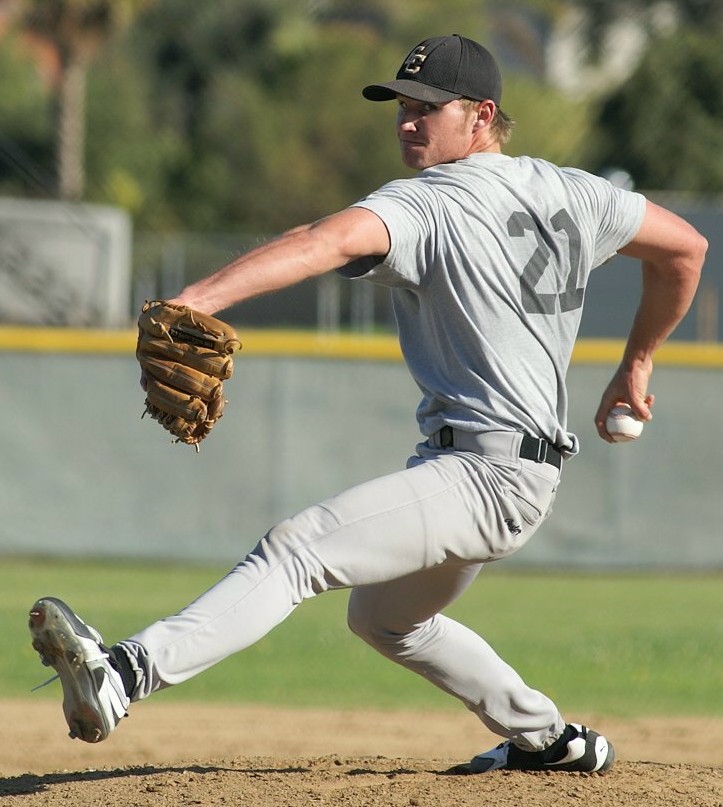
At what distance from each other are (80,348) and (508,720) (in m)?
7.00

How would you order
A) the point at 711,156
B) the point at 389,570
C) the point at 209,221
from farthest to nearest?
the point at 209,221, the point at 711,156, the point at 389,570

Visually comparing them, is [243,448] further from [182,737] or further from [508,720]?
[508,720]

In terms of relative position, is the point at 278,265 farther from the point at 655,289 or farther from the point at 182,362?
the point at 655,289

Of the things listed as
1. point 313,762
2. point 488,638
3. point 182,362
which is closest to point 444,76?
point 182,362

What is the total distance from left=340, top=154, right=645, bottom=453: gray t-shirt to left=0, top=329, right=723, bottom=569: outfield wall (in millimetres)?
6795

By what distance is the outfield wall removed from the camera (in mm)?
10312

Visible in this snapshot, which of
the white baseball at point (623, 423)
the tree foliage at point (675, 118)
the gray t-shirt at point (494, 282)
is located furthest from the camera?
the tree foliage at point (675, 118)

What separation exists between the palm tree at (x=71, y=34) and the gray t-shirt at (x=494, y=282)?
71.9 ft

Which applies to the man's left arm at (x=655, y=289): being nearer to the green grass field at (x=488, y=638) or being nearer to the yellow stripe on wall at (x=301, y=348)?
the green grass field at (x=488, y=638)

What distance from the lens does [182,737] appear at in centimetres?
571

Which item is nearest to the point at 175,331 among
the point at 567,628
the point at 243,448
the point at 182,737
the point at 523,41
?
the point at 182,737

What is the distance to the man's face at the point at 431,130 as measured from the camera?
3473 millimetres

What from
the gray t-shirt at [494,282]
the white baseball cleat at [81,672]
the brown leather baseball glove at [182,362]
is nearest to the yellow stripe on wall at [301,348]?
the gray t-shirt at [494,282]

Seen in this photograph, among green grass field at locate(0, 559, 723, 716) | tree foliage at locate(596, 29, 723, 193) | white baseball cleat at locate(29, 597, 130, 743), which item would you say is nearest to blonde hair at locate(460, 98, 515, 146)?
white baseball cleat at locate(29, 597, 130, 743)
